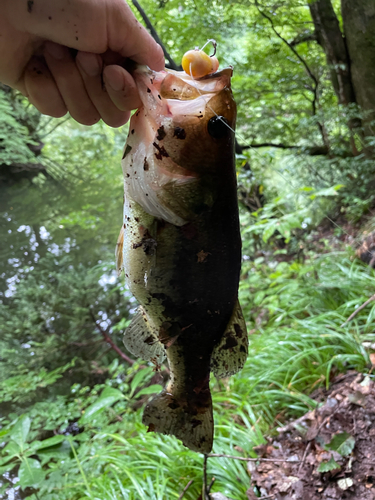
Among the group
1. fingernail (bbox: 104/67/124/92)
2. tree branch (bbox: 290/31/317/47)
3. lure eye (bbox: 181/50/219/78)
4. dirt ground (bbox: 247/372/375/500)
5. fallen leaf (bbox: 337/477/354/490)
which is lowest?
fallen leaf (bbox: 337/477/354/490)

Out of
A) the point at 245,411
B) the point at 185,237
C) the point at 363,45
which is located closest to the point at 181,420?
the point at 185,237

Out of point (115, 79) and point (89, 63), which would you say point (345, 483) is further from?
point (89, 63)

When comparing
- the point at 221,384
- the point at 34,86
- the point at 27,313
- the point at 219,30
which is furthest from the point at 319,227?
the point at 34,86

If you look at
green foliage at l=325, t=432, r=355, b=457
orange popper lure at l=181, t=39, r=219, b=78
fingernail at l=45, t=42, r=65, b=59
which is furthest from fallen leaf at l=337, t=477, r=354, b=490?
fingernail at l=45, t=42, r=65, b=59

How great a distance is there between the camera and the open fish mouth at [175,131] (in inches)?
40.7

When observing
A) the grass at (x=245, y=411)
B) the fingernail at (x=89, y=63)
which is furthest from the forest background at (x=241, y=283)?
the fingernail at (x=89, y=63)

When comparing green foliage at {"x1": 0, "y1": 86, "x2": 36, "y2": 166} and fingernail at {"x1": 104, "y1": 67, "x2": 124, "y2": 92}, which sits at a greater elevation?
green foliage at {"x1": 0, "y1": 86, "x2": 36, "y2": 166}

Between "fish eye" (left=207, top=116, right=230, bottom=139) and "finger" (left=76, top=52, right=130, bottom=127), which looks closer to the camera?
"fish eye" (left=207, top=116, right=230, bottom=139)

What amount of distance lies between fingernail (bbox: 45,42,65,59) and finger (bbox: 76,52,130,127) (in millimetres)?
83

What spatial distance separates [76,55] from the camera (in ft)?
3.87

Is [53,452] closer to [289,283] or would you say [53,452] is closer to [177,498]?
[177,498]

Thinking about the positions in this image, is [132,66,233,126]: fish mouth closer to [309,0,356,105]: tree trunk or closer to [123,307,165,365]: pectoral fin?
[123,307,165,365]: pectoral fin

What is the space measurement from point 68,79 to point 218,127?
684mm

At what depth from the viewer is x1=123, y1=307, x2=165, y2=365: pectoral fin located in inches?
53.8
